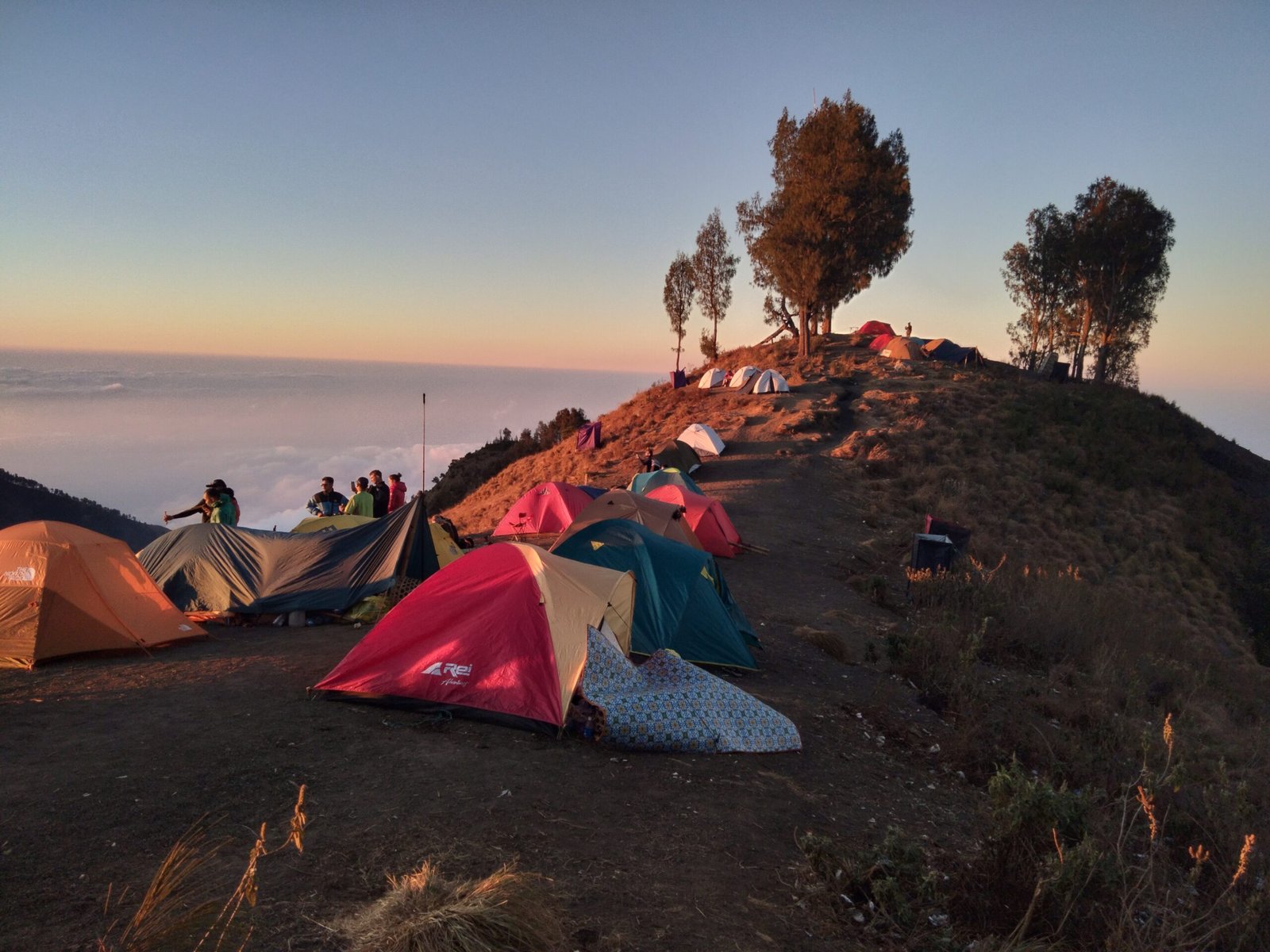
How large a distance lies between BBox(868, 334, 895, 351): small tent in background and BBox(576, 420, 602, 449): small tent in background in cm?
1924

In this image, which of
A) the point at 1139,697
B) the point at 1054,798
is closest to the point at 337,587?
the point at 1054,798

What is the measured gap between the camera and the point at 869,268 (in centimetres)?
3850

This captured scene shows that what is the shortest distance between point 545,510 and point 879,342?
29.5 meters

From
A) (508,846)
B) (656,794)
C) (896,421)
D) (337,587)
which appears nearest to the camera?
(508,846)

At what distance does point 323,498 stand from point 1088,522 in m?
22.4

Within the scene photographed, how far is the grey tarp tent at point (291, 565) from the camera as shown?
10656 millimetres

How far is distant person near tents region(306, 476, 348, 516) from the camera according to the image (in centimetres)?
1441

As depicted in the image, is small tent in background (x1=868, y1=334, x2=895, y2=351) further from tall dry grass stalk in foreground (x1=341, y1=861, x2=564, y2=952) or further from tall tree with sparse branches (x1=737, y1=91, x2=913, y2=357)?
tall dry grass stalk in foreground (x1=341, y1=861, x2=564, y2=952)

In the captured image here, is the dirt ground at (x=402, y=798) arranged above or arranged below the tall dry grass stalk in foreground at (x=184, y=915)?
below

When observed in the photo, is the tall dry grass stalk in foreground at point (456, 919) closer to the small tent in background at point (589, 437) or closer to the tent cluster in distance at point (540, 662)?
the tent cluster in distance at point (540, 662)

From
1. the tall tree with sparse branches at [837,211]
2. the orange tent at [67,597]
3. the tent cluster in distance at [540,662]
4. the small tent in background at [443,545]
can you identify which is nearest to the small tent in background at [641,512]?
the small tent in background at [443,545]

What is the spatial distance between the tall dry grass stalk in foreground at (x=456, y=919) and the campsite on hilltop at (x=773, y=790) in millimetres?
198

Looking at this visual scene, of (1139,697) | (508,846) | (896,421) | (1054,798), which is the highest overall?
(896,421)

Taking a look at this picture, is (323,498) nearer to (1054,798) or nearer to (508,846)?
(508,846)
